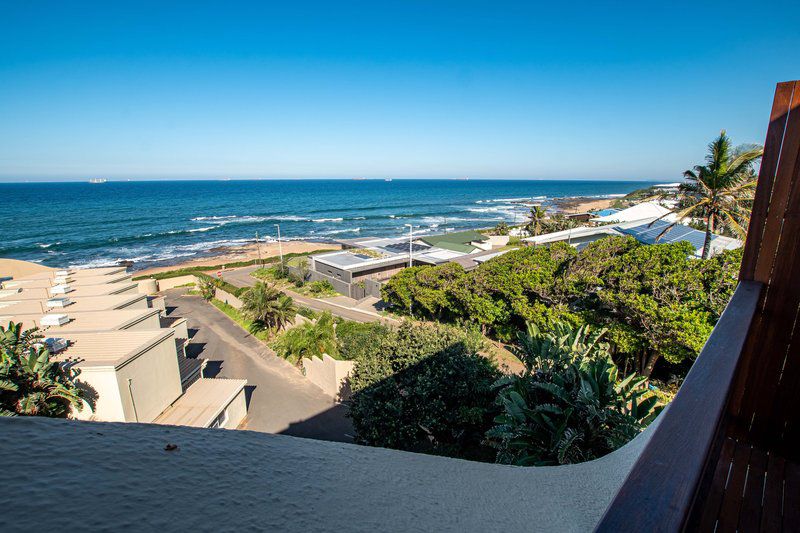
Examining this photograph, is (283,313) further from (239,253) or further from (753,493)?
(239,253)

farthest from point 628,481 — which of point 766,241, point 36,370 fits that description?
point 36,370

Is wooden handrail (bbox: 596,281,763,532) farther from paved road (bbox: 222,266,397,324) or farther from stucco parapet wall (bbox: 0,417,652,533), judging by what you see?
paved road (bbox: 222,266,397,324)

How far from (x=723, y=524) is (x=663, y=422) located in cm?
163

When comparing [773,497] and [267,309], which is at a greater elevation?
[773,497]

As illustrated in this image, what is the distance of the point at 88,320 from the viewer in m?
14.5

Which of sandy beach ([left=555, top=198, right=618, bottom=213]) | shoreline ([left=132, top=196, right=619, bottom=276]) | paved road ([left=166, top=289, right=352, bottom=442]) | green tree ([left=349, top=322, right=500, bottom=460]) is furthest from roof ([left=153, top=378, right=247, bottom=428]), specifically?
sandy beach ([left=555, top=198, right=618, bottom=213])

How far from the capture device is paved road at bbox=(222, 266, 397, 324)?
24.6 metres

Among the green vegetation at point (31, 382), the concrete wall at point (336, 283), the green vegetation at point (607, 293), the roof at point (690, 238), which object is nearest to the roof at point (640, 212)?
the roof at point (690, 238)

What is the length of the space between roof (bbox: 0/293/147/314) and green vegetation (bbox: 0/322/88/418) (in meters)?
6.31

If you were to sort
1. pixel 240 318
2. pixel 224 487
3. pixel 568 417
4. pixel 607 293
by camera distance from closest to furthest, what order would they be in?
pixel 224 487, pixel 568 417, pixel 607 293, pixel 240 318

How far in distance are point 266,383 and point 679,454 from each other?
18699mm

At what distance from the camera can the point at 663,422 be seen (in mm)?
1303

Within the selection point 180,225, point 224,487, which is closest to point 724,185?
point 224,487

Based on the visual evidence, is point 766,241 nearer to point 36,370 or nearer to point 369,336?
point 36,370
